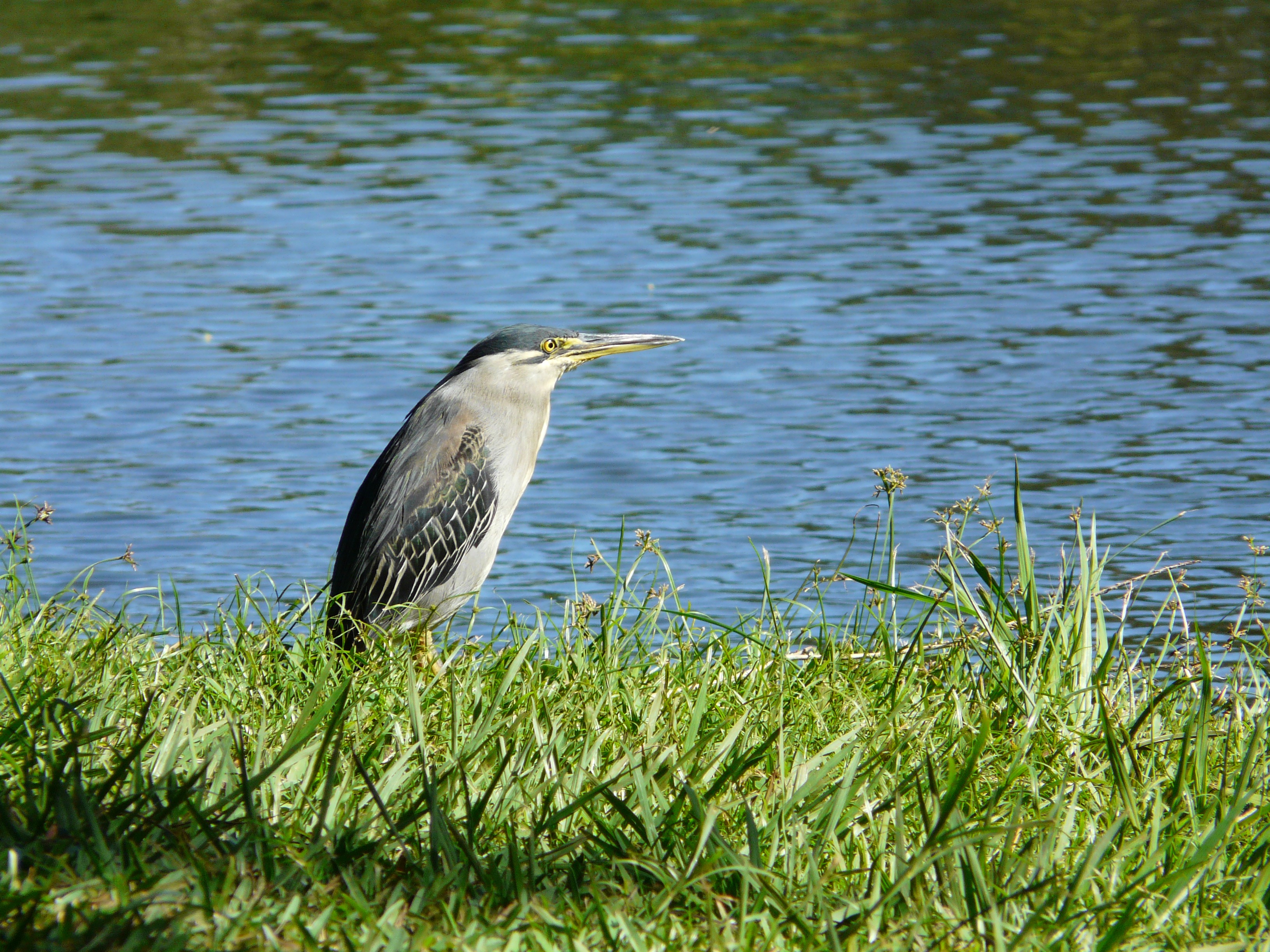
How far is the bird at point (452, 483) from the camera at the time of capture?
19.5 ft

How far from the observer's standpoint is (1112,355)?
10.7 meters

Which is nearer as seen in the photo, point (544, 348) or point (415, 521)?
point (415, 521)

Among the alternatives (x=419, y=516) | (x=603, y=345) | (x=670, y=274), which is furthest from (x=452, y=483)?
(x=670, y=274)

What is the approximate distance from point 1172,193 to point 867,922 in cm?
1228

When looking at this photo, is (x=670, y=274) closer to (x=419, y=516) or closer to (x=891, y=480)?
(x=419, y=516)

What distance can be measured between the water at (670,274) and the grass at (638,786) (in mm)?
1632

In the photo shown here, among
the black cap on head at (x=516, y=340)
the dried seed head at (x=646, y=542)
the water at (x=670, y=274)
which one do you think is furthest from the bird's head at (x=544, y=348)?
the dried seed head at (x=646, y=542)

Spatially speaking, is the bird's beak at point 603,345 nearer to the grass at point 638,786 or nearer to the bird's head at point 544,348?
the bird's head at point 544,348

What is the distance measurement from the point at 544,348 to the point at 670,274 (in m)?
6.66

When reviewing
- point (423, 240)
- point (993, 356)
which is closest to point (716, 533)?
point (993, 356)

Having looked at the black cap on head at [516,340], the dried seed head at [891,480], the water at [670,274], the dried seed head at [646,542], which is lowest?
the water at [670,274]

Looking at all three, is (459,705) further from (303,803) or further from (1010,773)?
(1010,773)

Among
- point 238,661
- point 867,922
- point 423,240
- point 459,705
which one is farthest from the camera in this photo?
point 423,240

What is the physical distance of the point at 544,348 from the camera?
6.23 meters
